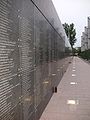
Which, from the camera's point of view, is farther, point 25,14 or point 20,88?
point 25,14

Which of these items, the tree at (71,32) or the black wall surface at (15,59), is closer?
the black wall surface at (15,59)

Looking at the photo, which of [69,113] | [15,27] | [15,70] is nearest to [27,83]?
[15,70]

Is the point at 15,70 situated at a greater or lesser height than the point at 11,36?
lesser

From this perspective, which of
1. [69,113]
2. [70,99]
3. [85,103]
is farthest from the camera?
[70,99]

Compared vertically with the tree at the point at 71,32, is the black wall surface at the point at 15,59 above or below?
below

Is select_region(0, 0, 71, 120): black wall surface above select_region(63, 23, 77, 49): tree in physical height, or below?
below

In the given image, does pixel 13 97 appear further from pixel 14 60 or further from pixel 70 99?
pixel 70 99

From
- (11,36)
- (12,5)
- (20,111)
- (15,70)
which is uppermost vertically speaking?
(12,5)

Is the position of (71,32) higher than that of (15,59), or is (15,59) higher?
(71,32)

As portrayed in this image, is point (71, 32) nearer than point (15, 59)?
No

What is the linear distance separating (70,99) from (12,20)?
5.66m

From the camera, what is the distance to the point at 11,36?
10.7 feet

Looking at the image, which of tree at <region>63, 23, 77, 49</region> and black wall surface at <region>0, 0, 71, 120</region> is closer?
black wall surface at <region>0, 0, 71, 120</region>

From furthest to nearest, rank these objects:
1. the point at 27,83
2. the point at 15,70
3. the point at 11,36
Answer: the point at 27,83 → the point at 15,70 → the point at 11,36
